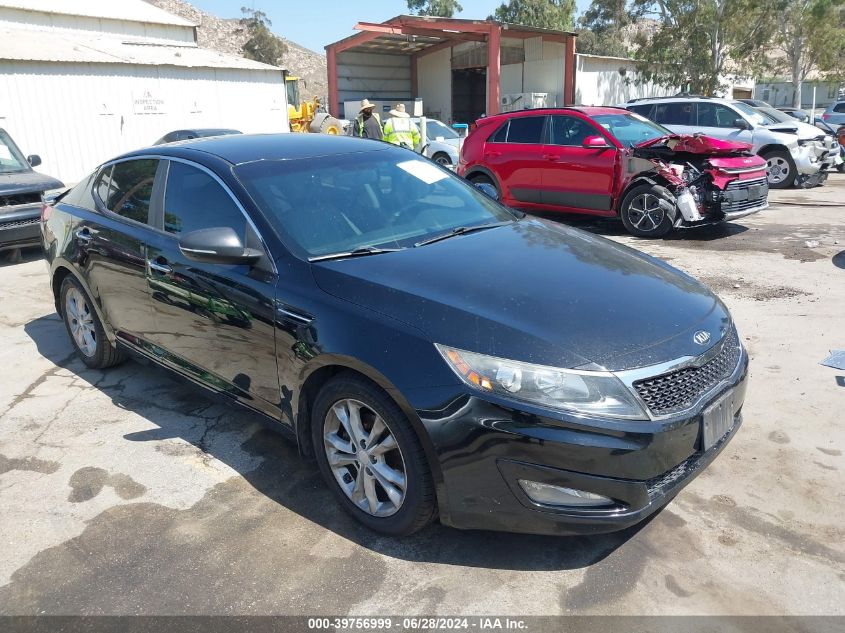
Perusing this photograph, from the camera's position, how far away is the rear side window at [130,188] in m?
4.16

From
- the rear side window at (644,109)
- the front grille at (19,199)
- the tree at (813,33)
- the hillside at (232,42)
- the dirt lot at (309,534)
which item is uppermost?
the hillside at (232,42)

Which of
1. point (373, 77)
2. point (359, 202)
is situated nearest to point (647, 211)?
point (359, 202)

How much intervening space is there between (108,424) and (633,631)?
10.6 ft

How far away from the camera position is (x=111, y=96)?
17422 mm

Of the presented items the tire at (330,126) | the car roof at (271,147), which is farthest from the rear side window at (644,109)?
the car roof at (271,147)

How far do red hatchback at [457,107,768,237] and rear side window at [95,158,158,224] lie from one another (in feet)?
21.4

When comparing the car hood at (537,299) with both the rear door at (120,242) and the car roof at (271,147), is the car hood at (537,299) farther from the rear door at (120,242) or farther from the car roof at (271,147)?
the rear door at (120,242)

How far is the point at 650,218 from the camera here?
9023 millimetres

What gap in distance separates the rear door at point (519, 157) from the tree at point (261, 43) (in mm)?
59050

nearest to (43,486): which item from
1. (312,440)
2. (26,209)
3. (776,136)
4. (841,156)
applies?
(312,440)

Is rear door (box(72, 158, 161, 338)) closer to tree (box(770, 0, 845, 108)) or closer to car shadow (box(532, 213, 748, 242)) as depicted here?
car shadow (box(532, 213, 748, 242))

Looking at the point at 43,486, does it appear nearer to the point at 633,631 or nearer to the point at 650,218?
the point at 633,631

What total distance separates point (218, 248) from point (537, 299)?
1.48 m

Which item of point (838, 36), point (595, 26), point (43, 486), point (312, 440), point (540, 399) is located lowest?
point (43, 486)
